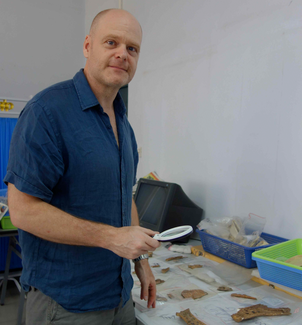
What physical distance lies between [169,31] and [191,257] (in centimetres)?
177

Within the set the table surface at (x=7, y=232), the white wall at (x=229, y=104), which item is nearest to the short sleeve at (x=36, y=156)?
the white wall at (x=229, y=104)

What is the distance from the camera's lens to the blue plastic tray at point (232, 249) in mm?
1453

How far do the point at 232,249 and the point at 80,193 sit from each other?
0.97m

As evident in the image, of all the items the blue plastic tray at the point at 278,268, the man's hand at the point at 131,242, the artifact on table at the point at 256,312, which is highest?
the man's hand at the point at 131,242

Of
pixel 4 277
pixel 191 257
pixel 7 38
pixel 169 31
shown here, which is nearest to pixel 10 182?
pixel 191 257

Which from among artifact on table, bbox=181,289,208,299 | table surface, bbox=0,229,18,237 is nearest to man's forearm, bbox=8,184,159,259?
artifact on table, bbox=181,289,208,299

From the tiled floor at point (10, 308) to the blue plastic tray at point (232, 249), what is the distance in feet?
5.93

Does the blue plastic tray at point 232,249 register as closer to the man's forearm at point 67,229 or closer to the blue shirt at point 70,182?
the blue shirt at point 70,182

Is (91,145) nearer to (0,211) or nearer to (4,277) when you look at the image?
(0,211)

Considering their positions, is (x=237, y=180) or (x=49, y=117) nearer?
(x=49, y=117)

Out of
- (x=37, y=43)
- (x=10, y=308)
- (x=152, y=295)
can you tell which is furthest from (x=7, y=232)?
(x=37, y=43)

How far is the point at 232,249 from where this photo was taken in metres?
1.52

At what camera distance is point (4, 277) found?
9.08 feet

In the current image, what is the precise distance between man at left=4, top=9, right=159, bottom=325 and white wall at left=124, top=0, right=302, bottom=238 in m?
0.96
